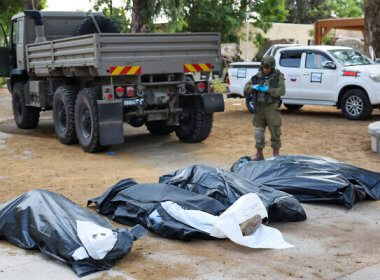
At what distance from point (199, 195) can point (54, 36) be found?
795cm

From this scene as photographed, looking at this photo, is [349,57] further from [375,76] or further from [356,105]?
[356,105]

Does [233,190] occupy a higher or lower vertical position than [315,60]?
lower

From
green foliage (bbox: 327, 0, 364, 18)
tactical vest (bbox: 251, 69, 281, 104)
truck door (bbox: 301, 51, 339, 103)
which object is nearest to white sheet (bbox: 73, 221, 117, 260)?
tactical vest (bbox: 251, 69, 281, 104)

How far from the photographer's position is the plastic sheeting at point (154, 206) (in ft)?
17.0

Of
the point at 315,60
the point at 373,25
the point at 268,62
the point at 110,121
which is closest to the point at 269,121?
the point at 268,62

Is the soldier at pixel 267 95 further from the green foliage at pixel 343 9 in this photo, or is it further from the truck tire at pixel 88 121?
the green foliage at pixel 343 9

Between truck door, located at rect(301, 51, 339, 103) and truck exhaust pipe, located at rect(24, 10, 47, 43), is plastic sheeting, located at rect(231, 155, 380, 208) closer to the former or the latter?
truck exhaust pipe, located at rect(24, 10, 47, 43)

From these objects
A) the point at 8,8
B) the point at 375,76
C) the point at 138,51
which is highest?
the point at 8,8

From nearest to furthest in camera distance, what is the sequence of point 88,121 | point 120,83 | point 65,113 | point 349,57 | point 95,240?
1. point 95,240
2. point 120,83
3. point 88,121
4. point 65,113
5. point 349,57

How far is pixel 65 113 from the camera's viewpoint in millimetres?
10992

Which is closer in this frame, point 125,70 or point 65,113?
point 125,70

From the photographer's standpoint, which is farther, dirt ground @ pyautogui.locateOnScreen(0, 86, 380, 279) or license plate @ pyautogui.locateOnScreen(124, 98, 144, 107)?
license plate @ pyautogui.locateOnScreen(124, 98, 144, 107)

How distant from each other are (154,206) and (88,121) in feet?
16.4

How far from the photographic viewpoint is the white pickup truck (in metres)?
13.5
